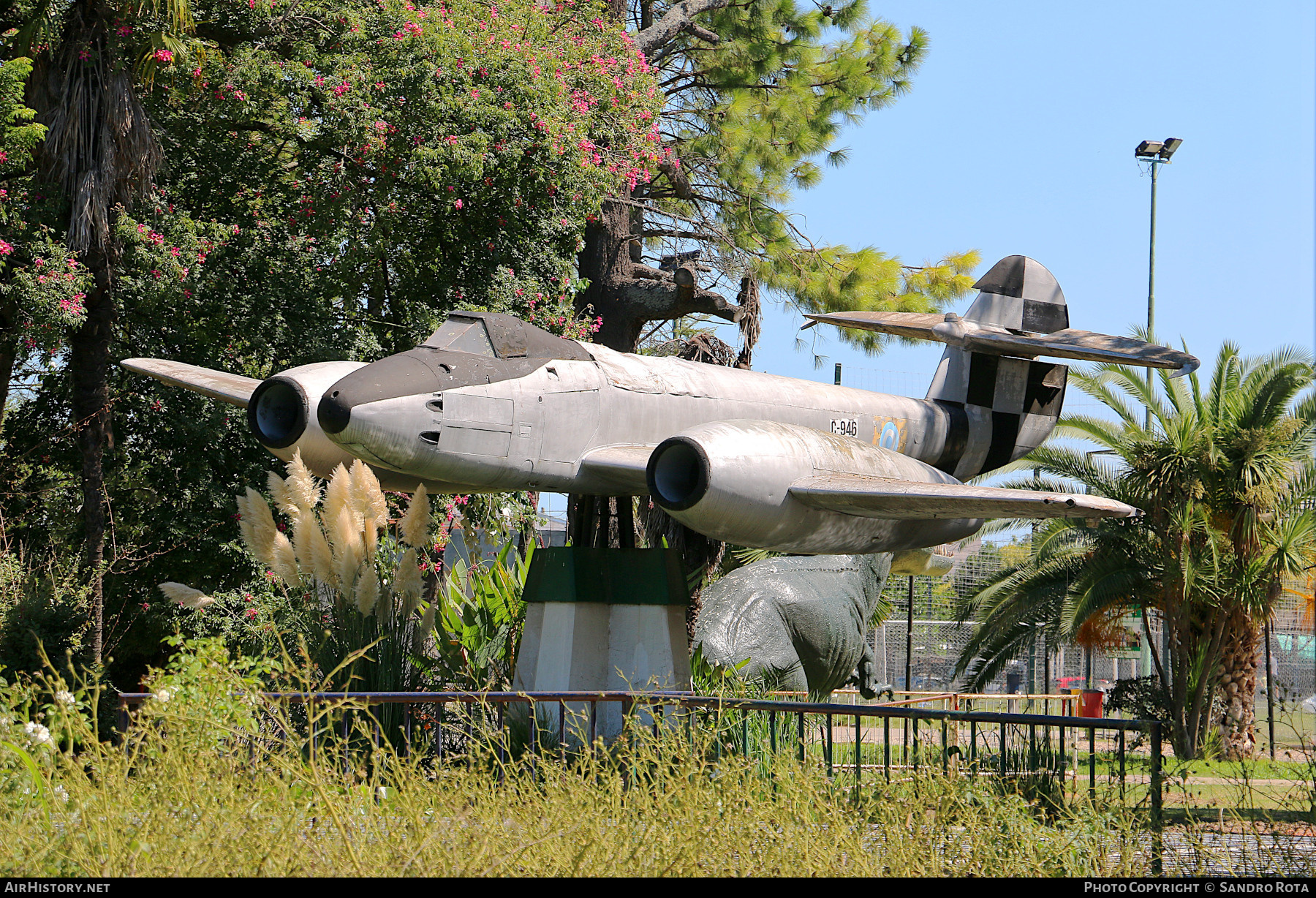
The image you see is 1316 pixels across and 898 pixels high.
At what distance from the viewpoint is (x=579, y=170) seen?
41.2 ft

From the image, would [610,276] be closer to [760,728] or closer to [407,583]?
[407,583]

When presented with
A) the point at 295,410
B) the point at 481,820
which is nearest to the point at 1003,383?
the point at 295,410

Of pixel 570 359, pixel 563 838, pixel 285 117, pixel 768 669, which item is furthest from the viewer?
pixel 285 117

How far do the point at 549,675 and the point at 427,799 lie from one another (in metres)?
3.52

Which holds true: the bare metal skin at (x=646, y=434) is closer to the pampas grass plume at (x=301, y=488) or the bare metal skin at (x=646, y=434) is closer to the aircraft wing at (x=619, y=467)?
the aircraft wing at (x=619, y=467)

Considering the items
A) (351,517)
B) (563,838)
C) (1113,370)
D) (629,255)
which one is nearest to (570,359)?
(351,517)

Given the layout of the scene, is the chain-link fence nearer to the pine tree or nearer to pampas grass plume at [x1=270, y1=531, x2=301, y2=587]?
the pine tree

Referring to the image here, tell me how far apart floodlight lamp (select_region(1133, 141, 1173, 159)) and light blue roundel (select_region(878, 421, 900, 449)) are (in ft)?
46.1

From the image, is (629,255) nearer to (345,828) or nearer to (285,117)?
(285,117)

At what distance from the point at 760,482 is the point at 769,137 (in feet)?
Result: 39.2

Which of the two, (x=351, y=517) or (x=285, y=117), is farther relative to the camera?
(x=285, y=117)

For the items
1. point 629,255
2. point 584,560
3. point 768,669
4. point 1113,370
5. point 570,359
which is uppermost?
point 629,255

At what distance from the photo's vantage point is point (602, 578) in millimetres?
8695
